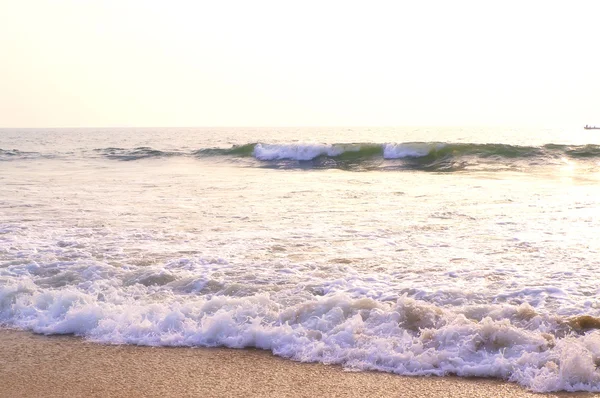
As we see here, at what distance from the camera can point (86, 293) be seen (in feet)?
18.0

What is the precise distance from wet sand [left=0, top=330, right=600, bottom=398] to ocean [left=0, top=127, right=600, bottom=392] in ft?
0.48

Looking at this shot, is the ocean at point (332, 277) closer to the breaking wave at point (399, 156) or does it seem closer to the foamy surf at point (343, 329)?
the foamy surf at point (343, 329)

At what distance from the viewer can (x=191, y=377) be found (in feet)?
12.9

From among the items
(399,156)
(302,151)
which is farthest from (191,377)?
(302,151)

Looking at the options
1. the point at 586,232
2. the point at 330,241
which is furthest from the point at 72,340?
the point at 586,232

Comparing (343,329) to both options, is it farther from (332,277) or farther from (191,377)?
(332,277)

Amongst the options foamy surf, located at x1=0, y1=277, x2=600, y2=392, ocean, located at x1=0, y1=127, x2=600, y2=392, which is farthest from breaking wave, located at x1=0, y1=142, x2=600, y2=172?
foamy surf, located at x1=0, y1=277, x2=600, y2=392

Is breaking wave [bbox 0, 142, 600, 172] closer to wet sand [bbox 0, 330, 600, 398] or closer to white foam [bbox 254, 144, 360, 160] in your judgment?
white foam [bbox 254, 144, 360, 160]

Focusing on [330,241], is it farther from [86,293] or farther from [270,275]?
[86,293]

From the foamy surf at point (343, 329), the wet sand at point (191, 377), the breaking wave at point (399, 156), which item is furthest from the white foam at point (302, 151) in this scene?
the wet sand at point (191, 377)

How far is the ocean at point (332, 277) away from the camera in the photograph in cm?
420

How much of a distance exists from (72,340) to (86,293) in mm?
839

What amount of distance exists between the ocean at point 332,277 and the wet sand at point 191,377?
0.15m

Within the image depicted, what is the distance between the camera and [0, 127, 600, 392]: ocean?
4195mm
